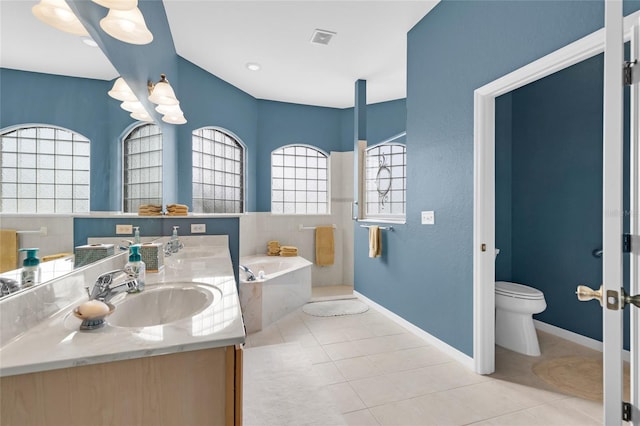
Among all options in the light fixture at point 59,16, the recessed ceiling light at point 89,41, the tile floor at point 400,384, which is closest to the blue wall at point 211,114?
the tile floor at point 400,384

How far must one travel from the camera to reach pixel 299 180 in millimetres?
5020

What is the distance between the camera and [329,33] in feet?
9.73

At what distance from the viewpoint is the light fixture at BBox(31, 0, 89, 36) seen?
2.93 feet

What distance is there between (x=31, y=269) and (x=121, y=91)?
91 centimetres

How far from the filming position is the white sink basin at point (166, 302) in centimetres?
117

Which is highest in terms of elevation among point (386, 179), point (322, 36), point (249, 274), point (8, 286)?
point (322, 36)

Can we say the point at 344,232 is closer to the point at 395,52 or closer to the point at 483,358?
the point at 395,52

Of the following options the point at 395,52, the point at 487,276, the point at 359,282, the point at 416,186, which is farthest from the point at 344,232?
the point at 487,276

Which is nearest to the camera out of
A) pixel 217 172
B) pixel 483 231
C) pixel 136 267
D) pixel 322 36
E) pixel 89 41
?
pixel 89 41

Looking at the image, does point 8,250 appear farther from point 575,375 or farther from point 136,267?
point 575,375

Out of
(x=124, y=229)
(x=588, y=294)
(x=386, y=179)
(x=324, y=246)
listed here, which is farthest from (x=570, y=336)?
(x=124, y=229)

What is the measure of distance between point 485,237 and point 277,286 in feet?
6.73

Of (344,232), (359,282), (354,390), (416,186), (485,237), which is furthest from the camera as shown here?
(344,232)

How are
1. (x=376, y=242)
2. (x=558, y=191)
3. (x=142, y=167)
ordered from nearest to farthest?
1. (x=142, y=167)
2. (x=558, y=191)
3. (x=376, y=242)
